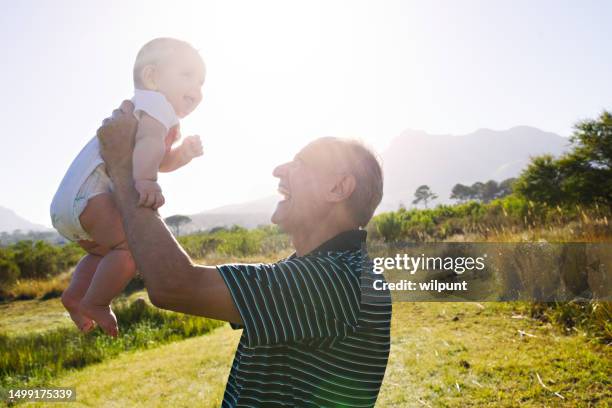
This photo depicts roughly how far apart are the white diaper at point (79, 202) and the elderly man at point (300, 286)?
0.72ft

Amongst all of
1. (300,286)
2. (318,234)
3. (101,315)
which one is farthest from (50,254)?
(300,286)

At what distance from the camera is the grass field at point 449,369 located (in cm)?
421

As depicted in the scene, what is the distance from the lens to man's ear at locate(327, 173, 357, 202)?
175 cm

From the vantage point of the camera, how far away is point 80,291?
199 centimetres

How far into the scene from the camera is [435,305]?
26.4ft

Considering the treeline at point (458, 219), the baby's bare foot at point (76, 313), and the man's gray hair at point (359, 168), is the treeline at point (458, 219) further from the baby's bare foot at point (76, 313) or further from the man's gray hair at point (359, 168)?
the baby's bare foot at point (76, 313)

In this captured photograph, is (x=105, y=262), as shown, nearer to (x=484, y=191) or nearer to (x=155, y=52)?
(x=155, y=52)

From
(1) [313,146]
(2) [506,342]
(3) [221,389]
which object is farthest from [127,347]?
(1) [313,146]

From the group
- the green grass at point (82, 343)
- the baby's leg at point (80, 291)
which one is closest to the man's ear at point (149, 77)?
the baby's leg at point (80, 291)

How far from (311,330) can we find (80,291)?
1.20 meters

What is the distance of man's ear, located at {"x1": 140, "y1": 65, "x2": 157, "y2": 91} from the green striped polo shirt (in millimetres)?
962

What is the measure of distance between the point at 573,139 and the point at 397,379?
17.8 m

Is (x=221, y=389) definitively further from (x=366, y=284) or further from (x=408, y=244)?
(x=408, y=244)

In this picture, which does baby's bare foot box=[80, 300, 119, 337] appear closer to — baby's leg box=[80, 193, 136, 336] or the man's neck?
baby's leg box=[80, 193, 136, 336]
